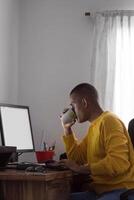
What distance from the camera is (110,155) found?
2.07 m

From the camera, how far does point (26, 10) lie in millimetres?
3611

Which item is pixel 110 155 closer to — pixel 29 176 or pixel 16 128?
pixel 29 176

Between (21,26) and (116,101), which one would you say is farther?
(21,26)

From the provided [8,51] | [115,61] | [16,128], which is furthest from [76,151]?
[8,51]

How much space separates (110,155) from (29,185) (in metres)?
0.43

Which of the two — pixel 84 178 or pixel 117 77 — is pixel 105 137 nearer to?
pixel 84 178

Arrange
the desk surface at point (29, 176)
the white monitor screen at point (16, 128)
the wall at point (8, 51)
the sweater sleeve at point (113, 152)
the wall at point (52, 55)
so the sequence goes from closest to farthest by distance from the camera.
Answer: the desk surface at point (29, 176)
the sweater sleeve at point (113, 152)
the white monitor screen at point (16, 128)
the wall at point (8, 51)
the wall at point (52, 55)

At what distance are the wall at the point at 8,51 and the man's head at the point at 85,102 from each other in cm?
92

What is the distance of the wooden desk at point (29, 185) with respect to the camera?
193 centimetres

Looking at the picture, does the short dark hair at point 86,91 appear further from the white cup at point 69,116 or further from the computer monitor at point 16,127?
the computer monitor at point 16,127

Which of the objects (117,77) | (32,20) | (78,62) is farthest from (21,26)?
(117,77)

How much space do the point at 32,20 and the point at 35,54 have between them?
31 cm

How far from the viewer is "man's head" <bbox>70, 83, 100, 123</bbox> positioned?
241cm

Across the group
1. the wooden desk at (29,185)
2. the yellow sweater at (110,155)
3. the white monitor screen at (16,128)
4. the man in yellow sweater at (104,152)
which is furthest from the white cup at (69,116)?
the wooden desk at (29,185)
